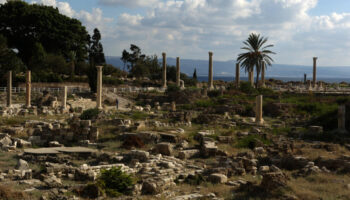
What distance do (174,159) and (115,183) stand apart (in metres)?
4.08

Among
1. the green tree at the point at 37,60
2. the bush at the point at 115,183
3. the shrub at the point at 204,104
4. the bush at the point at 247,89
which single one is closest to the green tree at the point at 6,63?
the green tree at the point at 37,60

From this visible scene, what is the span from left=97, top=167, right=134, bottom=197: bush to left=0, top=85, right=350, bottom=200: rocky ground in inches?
5.3

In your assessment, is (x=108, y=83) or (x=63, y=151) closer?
(x=63, y=151)

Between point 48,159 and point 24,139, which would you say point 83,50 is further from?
point 48,159

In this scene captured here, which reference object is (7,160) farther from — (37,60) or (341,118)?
(37,60)

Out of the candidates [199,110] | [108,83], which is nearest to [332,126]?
[199,110]

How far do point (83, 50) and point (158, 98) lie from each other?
932 inches

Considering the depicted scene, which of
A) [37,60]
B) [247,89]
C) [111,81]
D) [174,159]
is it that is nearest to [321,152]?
[174,159]

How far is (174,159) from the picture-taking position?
14.2 m

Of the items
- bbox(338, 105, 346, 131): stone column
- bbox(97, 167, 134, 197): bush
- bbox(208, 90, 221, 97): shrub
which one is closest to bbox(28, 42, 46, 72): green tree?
bbox(208, 90, 221, 97): shrub

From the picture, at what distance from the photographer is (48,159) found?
45.3 feet

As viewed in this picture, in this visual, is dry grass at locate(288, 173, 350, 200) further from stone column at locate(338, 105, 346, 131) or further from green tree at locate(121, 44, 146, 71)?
green tree at locate(121, 44, 146, 71)

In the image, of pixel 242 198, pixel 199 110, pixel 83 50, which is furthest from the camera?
pixel 83 50

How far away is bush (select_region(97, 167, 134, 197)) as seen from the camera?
33.2ft
